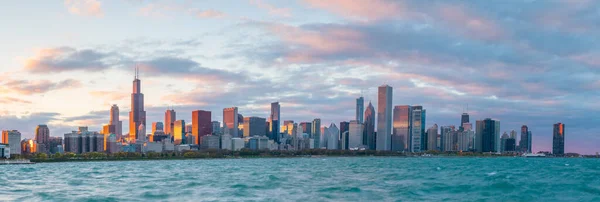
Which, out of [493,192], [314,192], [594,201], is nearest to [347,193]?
[314,192]

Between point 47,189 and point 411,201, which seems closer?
point 411,201

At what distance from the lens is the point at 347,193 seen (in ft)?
219

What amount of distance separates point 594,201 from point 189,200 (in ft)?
142

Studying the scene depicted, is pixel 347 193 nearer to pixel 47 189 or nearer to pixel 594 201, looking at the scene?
pixel 594 201

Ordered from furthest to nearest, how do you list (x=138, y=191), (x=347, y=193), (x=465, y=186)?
(x=465, y=186) < (x=138, y=191) < (x=347, y=193)

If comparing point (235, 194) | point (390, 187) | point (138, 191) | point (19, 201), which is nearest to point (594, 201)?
point (390, 187)

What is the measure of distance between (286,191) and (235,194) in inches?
271

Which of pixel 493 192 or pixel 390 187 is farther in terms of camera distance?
pixel 390 187

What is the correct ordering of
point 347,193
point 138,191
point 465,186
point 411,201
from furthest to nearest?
point 465,186, point 138,191, point 347,193, point 411,201

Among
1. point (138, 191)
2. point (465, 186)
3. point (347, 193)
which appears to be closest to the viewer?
point (347, 193)

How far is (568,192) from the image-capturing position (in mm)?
69750

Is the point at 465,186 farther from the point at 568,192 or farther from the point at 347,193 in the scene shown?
the point at 347,193

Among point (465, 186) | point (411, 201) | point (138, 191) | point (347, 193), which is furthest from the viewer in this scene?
point (465, 186)

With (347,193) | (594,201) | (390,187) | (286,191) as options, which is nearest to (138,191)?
(286,191)
